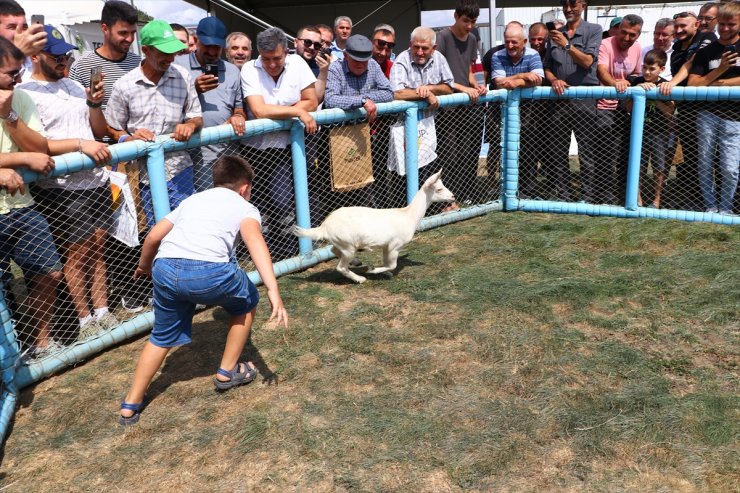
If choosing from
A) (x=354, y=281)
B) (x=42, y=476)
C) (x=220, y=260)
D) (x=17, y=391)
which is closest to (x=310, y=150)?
(x=354, y=281)

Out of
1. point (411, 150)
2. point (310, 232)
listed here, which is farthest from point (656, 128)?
point (310, 232)

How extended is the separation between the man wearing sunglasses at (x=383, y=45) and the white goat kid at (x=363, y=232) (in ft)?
7.29

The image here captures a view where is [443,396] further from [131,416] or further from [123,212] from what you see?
[123,212]

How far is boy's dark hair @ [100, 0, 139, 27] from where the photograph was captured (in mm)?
4730

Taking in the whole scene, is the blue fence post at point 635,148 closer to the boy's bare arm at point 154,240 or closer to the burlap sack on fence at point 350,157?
the burlap sack on fence at point 350,157

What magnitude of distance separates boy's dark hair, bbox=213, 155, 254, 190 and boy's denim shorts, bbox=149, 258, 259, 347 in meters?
0.45

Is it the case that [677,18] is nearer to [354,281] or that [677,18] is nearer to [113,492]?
[354,281]

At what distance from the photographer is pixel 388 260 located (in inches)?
213

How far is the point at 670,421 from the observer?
329 cm

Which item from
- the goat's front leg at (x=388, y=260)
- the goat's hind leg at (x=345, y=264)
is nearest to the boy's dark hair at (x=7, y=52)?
the goat's hind leg at (x=345, y=264)

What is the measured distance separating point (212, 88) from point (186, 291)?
2.43 m

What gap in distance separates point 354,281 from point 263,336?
120 centimetres

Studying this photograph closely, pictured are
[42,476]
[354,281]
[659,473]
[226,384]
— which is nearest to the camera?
[659,473]

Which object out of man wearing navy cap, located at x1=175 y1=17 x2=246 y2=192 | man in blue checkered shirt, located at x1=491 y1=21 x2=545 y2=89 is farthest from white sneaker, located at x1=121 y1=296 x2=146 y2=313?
man in blue checkered shirt, located at x1=491 y1=21 x2=545 y2=89
